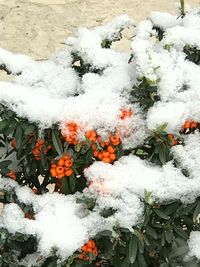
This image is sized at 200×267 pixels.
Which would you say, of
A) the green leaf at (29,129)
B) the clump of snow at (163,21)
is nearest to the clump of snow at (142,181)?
the green leaf at (29,129)

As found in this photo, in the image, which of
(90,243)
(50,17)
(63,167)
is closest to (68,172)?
(63,167)

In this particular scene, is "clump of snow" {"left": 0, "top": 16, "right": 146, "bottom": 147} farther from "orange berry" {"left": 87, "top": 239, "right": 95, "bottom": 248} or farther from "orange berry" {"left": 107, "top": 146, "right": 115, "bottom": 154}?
"orange berry" {"left": 87, "top": 239, "right": 95, "bottom": 248}

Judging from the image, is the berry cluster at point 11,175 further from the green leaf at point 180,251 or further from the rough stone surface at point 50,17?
the rough stone surface at point 50,17

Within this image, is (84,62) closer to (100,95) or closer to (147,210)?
(100,95)

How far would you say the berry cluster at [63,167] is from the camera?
7.30 ft

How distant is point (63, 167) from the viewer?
88.4 inches

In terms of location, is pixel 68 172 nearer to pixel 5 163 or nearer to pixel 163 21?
pixel 5 163

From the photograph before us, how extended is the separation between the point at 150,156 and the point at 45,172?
1.45 feet

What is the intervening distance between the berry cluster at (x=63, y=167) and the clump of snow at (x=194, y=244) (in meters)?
0.50

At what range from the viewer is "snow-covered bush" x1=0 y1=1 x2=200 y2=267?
2.20 meters

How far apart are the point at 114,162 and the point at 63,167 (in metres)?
0.18

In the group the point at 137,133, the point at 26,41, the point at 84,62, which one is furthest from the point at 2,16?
the point at 137,133

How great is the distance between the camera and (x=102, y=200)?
220 centimetres

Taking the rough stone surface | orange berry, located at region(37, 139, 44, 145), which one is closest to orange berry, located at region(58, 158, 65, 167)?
orange berry, located at region(37, 139, 44, 145)
